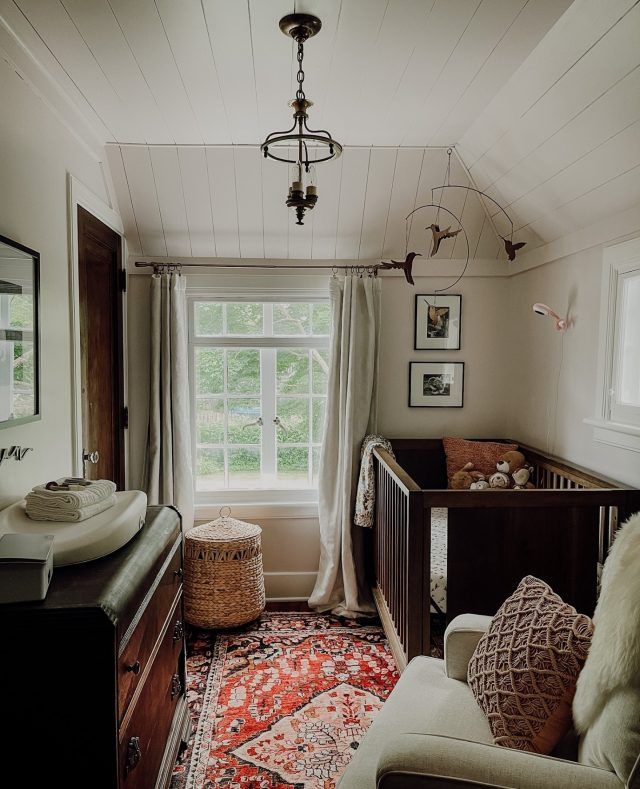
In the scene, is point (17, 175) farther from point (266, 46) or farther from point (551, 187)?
point (551, 187)

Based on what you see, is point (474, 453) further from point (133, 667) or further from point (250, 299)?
point (133, 667)

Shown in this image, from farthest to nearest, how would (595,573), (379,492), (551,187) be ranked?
(379,492) < (551,187) < (595,573)

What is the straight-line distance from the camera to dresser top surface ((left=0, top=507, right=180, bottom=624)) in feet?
3.98

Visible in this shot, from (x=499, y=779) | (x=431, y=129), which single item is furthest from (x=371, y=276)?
(x=499, y=779)

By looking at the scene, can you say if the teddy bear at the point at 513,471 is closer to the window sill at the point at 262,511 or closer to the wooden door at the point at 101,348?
the window sill at the point at 262,511

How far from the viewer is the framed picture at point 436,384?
3.59 m

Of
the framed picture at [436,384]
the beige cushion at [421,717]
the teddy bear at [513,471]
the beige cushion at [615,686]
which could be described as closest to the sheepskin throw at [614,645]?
the beige cushion at [615,686]

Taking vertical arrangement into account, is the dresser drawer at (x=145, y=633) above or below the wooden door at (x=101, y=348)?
below

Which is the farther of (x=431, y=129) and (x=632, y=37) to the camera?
(x=431, y=129)

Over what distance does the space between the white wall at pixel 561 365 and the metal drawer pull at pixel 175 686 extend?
6.17ft

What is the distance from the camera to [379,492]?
3.12 metres

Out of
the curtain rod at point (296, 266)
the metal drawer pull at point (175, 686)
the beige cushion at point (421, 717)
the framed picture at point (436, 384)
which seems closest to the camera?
the beige cushion at point (421, 717)

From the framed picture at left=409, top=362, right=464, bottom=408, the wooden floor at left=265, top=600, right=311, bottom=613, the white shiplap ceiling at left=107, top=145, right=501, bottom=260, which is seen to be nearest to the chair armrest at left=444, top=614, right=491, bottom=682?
the wooden floor at left=265, top=600, right=311, bottom=613

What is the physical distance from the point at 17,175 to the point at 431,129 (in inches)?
69.3
